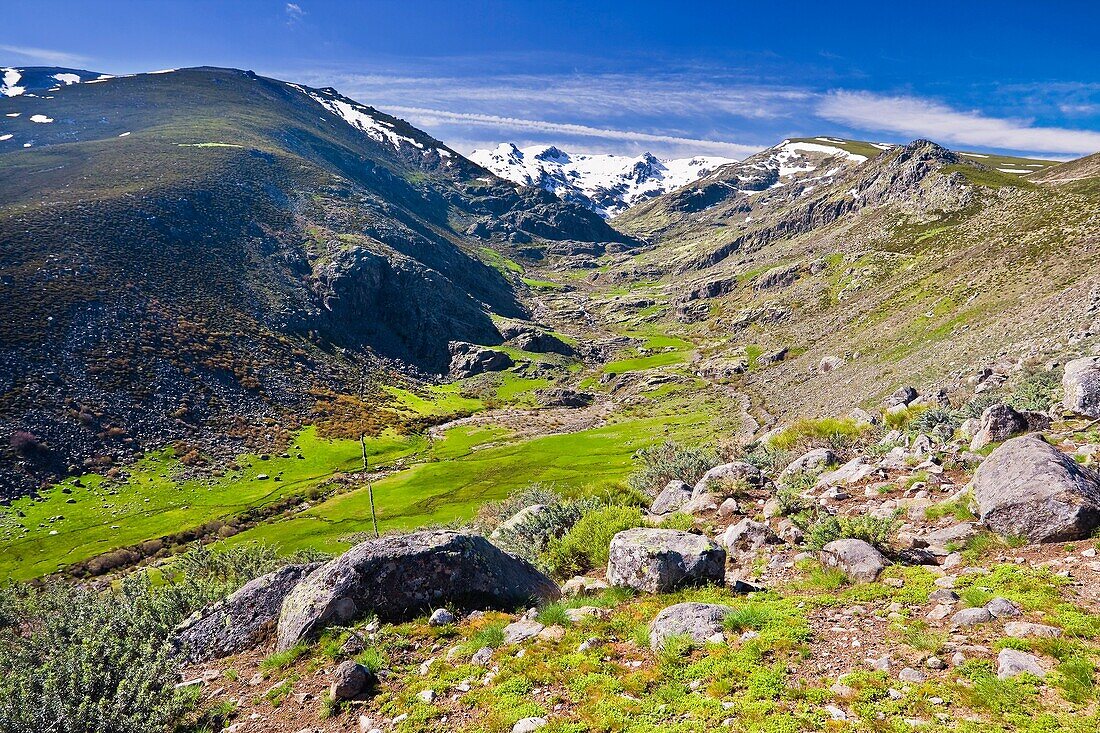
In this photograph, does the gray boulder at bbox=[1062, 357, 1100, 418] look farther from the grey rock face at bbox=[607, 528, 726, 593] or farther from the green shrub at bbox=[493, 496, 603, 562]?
the green shrub at bbox=[493, 496, 603, 562]

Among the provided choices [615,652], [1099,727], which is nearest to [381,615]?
[615,652]

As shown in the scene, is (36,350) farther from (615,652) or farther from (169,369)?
(615,652)

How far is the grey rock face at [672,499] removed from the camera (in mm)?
23469

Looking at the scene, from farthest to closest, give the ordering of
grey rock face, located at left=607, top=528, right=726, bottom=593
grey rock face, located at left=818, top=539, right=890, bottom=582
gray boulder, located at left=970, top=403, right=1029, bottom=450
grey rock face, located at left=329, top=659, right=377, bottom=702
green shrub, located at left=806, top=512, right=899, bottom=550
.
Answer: gray boulder, located at left=970, top=403, right=1029, bottom=450
green shrub, located at left=806, top=512, right=899, bottom=550
grey rock face, located at left=607, top=528, right=726, bottom=593
grey rock face, located at left=818, top=539, right=890, bottom=582
grey rock face, located at left=329, top=659, right=377, bottom=702

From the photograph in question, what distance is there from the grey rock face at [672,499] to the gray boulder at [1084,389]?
53.7ft

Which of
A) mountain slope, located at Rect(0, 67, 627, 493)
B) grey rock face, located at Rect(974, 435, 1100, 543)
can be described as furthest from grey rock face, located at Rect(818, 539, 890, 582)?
mountain slope, located at Rect(0, 67, 627, 493)

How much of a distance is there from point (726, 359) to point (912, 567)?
152091mm

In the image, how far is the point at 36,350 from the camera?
83812mm

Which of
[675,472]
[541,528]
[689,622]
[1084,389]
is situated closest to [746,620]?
[689,622]

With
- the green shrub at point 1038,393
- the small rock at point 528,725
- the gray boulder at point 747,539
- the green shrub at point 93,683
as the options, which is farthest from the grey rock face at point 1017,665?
the green shrub at point 1038,393

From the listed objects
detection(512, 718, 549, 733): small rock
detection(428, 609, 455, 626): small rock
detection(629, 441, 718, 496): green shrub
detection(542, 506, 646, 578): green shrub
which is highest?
detection(512, 718, 549, 733): small rock

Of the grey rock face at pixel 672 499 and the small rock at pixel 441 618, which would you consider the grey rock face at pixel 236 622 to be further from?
the grey rock face at pixel 672 499

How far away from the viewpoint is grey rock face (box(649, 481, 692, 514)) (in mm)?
23469

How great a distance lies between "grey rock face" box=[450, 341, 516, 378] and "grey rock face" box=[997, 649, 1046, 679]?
530ft
